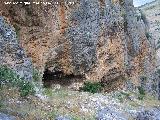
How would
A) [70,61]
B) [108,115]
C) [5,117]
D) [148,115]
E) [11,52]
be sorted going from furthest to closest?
1. [70,61]
2. [148,115]
3. [108,115]
4. [11,52]
5. [5,117]

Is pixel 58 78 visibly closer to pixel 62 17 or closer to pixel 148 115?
pixel 62 17

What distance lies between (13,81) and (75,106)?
4.49m

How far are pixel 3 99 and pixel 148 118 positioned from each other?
1049 centimetres

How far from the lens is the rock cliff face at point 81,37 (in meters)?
29.1

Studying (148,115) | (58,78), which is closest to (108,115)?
(148,115)

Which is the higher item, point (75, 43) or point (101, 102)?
point (75, 43)

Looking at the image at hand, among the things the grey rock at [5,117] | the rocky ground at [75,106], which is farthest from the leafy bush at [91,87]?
the grey rock at [5,117]

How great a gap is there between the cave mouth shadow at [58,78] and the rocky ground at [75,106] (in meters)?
0.92

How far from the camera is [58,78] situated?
32781 millimetres

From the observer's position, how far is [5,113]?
75.2 feet

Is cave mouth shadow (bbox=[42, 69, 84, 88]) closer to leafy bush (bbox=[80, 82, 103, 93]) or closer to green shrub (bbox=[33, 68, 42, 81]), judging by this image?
leafy bush (bbox=[80, 82, 103, 93])

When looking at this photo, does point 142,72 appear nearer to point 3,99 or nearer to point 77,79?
point 77,79

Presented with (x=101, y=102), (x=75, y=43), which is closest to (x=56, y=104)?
(x=101, y=102)

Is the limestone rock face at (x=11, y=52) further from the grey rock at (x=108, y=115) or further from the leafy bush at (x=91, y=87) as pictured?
the leafy bush at (x=91, y=87)
